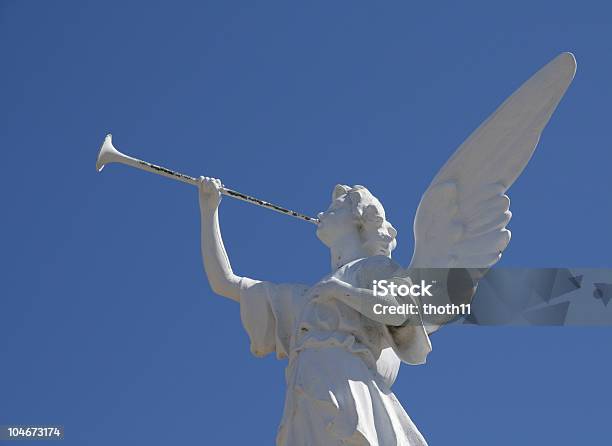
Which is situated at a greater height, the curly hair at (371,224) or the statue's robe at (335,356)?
the curly hair at (371,224)

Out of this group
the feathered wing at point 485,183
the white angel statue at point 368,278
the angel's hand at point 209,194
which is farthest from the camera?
the angel's hand at point 209,194

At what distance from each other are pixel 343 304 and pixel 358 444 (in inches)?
46.8

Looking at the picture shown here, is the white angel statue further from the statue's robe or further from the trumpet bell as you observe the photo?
the trumpet bell

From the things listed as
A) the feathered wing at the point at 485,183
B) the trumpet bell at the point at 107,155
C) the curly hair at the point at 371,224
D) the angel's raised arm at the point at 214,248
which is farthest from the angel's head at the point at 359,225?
the trumpet bell at the point at 107,155

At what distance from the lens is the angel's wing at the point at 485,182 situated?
37.2 ft

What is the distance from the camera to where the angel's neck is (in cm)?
1140

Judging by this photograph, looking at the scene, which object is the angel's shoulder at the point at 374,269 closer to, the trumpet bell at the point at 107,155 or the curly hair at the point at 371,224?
the curly hair at the point at 371,224

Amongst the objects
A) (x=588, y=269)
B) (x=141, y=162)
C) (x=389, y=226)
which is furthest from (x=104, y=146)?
(x=588, y=269)

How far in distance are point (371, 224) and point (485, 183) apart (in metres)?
1.00

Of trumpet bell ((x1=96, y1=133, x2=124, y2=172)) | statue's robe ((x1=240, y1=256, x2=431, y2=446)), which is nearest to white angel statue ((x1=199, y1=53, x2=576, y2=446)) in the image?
statue's robe ((x1=240, y1=256, x2=431, y2=446))

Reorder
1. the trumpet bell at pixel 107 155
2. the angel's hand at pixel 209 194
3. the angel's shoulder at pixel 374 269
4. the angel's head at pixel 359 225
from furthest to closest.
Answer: the trumpet bell at pixel 107 155 → the angel's hand at pixel 209 194 → the angel's head at pixel 359 225 → the angel's shoulder at pixel 374 269

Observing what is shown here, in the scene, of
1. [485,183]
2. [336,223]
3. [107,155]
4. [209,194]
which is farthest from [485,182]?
[107,155]

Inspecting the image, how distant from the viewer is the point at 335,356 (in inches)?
424

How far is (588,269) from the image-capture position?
12.0 meters
